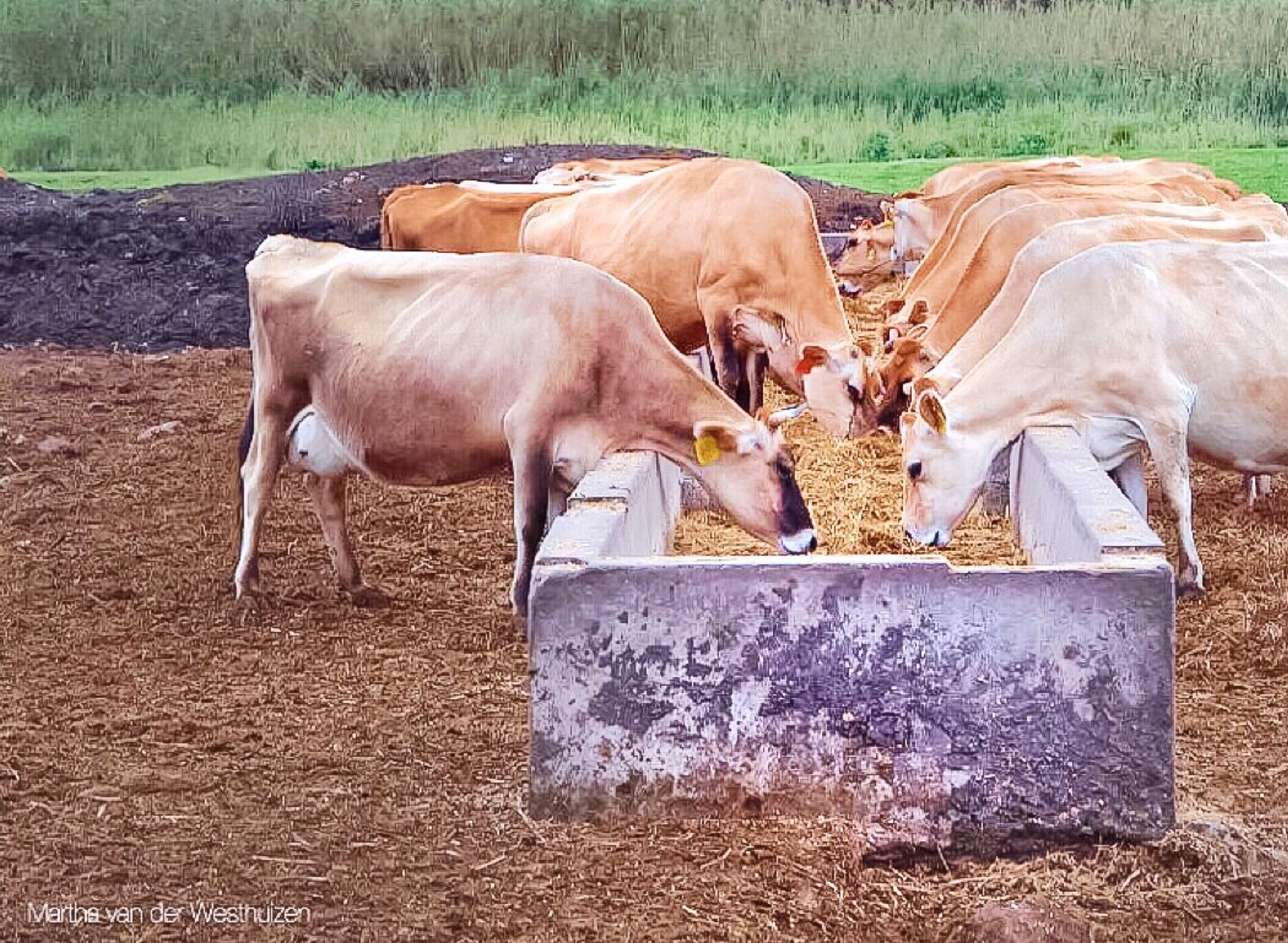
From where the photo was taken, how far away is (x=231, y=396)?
11.4m

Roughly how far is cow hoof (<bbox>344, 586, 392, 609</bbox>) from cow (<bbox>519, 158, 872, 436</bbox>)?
2657mm

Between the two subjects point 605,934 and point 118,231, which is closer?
point 605,934

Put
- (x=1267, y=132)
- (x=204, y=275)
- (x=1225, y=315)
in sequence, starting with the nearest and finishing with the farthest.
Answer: (x=1225, y=315) < (x=204, y=275) < (x=1267, y=132)

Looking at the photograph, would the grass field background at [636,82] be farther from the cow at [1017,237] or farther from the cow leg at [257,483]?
the cow leg at [257,483]

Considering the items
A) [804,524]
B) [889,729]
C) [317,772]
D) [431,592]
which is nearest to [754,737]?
[889,729]

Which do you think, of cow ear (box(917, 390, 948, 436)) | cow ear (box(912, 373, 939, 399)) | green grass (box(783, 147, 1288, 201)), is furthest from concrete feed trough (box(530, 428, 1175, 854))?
green grass (box(783, 147, 1288, 201))

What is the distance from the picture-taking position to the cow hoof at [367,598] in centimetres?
699

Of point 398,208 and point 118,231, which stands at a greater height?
point 398,208

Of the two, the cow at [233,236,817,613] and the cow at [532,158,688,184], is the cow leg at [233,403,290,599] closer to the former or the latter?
the cow at [233,236,817,613]

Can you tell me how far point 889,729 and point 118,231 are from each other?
12.1 m

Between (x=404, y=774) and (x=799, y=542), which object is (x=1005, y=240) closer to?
(x=799, y=542)

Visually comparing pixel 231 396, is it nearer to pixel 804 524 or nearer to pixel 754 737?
pixel 804 524

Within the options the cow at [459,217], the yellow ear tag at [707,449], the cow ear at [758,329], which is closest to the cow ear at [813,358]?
the cow ear at [758,329]

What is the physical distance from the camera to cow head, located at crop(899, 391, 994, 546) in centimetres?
675
